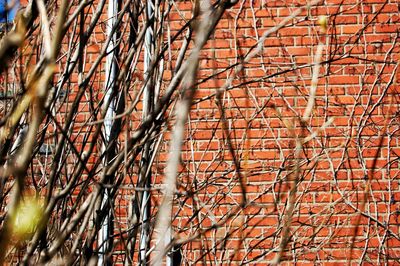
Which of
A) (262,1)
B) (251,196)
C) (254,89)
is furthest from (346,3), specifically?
(251,196)

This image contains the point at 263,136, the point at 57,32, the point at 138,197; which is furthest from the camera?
the point at 263,136

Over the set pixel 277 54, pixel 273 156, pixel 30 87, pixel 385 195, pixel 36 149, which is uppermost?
pixel 277 54

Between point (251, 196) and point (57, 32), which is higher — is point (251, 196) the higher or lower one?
the lower one

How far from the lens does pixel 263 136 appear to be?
12.5ft

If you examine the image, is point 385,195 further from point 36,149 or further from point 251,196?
point 36,149

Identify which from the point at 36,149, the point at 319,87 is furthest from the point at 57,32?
the point at 319,87

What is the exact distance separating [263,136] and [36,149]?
87.3 inches

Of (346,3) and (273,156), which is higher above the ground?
(346,3)

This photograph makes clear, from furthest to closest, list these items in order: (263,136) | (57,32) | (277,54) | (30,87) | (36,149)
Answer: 1. (277,54)
2. (263,136)
3. (36,149)
4. (30,87)
5. (57,32)

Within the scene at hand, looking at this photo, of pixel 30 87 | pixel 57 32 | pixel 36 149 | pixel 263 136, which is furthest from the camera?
pixel 263 136

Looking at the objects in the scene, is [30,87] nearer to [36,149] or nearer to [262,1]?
[36,149]

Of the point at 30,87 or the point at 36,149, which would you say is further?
the point at 36,149

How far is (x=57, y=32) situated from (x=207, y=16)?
0.25 metres

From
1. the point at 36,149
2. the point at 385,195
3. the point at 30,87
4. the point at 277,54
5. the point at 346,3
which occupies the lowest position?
the point at 385,195
